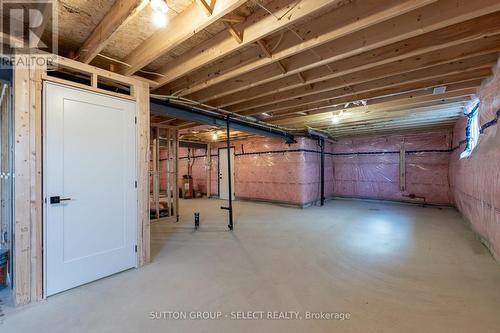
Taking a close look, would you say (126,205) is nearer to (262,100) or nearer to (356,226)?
(262,100)

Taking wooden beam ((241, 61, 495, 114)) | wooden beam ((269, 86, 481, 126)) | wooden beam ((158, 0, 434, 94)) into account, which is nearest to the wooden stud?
wooden beam ((158, 0, 434, 94))

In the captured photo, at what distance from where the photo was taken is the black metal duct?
362 cm

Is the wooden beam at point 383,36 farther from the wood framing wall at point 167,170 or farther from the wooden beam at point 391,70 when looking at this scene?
the wood framing wall at point 167,170

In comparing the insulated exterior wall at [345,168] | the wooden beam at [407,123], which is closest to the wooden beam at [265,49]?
the wooden beam at [407,123]

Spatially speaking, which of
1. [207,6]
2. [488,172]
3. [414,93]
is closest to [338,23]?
[207,6]

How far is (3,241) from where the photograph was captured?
2.63 m

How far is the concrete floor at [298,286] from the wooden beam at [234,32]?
2.43 metres

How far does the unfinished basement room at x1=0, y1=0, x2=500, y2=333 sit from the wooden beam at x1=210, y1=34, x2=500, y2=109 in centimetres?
2

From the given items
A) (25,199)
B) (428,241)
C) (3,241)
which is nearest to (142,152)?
(25,199)

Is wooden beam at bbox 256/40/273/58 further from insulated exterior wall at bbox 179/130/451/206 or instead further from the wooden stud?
insulated exterior wall at bbox 179/130/451/206

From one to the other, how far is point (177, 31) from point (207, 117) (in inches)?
95.6

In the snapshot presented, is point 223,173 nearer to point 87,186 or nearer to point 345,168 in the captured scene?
point 345,168

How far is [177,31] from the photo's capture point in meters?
2.02

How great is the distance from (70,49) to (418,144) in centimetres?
856
